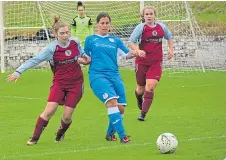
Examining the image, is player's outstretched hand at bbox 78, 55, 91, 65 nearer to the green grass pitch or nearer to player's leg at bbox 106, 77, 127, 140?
player's leg at bbox 106, 77, 127, 140

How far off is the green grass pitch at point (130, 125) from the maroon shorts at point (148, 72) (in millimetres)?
722

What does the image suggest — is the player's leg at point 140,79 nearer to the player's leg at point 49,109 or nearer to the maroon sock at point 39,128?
the player's leg at point 49,109

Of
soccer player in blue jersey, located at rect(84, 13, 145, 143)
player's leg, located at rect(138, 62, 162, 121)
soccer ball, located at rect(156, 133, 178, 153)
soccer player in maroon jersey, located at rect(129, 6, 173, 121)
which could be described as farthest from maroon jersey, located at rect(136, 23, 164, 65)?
soccer ball, located at rect(156, 133, 178, 153)

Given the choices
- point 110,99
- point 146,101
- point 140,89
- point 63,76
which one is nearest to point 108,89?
point 110,99

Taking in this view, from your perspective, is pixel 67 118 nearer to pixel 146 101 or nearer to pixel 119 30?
pixel 146 101

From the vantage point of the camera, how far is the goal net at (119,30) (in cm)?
2583

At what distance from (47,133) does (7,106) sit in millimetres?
4349

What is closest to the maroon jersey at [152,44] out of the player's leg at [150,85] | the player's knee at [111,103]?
the player's leg at [150,85]

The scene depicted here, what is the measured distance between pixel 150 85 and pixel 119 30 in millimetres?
12251

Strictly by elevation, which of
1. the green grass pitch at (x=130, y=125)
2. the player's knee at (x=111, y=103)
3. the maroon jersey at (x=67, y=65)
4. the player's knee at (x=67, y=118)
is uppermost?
the maroon jersey at (x=67, y=65)

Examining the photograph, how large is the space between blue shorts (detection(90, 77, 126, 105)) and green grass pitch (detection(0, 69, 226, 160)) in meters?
0.67

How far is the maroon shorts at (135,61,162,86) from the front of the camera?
1458cm

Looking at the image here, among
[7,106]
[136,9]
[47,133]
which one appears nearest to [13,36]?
[136,9]

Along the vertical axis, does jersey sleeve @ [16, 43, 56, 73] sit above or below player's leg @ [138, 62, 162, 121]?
above
